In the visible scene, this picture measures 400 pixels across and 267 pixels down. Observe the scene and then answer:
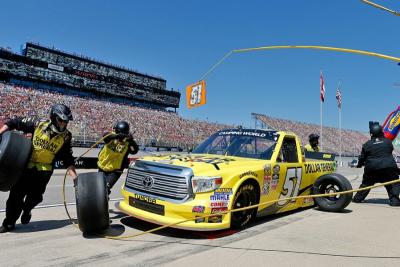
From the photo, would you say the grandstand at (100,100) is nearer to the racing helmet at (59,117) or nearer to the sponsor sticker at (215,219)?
the racing helmet at (59,117)

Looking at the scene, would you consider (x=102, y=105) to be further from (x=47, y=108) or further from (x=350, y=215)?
(x=350, y=215)

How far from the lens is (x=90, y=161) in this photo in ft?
61.6

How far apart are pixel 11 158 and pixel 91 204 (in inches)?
46.0

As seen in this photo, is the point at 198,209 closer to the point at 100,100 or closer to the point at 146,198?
the point at 146,198

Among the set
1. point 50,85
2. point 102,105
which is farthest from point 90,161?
point 50,85

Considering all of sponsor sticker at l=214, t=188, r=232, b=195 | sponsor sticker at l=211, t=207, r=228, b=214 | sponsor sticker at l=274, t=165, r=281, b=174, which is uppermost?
sponsor sticker at l=274, t=165, r=281, b=174

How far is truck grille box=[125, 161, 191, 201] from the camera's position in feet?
15.6

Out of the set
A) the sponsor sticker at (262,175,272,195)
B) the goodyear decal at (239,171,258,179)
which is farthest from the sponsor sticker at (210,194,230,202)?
the sponsor sticker at (262,175,272,195)

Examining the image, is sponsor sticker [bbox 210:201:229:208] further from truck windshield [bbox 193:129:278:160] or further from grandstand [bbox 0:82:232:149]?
grandstand [bbox 0:82:232:149]

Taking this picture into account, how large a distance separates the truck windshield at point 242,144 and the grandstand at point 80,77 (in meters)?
51.5

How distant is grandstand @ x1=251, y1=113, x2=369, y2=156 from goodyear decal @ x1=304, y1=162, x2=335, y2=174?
42697 millimetres

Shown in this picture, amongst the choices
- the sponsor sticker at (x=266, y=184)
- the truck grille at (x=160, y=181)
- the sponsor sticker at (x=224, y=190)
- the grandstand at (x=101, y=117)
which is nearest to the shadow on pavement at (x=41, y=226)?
the truck grille at (x=160, y=181)

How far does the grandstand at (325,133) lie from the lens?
54.0 m

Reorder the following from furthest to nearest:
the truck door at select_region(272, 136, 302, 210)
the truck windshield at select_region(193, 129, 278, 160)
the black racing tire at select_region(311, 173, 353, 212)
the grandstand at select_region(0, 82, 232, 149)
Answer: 1. the grandstand at select_region(0, 82, 232, 149)
2. the black racing tire at select_region(311, 173, 353, 212)
3. the truck windshield at select_region(193, 129, 278, 160)
4. the truck door at select_region(272, 136, 302, 210)
